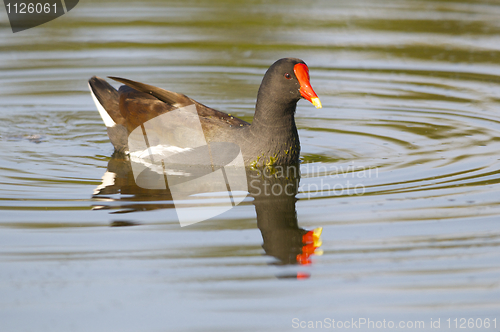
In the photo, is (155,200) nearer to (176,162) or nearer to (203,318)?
(176,162)

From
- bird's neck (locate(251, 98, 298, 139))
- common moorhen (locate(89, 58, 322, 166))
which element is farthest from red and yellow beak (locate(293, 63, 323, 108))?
bird's neck (locate(251, 98, 298, 139))

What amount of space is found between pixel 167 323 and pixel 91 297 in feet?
1.57

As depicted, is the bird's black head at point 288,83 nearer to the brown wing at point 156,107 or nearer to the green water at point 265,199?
the brown wing at point 156,107

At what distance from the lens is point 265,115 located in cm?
579

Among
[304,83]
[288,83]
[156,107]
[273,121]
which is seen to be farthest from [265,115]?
[156,107]

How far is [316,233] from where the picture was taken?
4281mm

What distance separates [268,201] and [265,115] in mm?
1113

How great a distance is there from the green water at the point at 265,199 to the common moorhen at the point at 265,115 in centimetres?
33

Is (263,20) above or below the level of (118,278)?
above

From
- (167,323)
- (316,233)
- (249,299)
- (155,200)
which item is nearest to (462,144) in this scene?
(316,233)

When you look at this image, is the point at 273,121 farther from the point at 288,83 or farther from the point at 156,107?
the point at 156,107

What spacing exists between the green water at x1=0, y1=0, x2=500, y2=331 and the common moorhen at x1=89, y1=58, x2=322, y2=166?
330 millimetres

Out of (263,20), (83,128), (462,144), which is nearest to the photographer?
(462,144)

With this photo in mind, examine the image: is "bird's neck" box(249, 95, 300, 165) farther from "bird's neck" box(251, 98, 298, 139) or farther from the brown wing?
the brown wing
